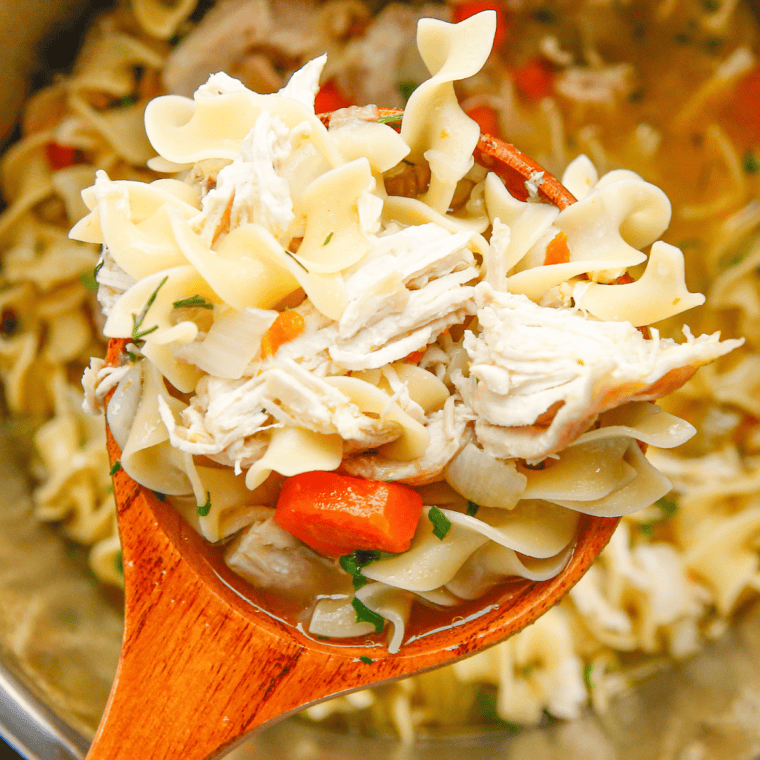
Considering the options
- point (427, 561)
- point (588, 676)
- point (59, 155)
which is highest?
point (59, 155)

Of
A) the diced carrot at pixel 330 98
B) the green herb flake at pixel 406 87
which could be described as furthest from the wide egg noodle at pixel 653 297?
the diced carrot at pixel 330 98

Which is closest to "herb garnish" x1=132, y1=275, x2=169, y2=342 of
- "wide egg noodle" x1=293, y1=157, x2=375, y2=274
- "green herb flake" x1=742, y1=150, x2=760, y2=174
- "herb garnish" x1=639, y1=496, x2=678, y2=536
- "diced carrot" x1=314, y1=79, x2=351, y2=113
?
"wide egg noodle" x1=293, y1=157, x2=375, y2=274

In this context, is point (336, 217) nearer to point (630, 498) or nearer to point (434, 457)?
point (434, 457)

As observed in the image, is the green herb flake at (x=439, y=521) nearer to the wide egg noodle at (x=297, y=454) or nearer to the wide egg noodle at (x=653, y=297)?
the wide egg noodle at (x=297, y=454)

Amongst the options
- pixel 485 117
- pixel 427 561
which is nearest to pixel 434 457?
pixel 427 561

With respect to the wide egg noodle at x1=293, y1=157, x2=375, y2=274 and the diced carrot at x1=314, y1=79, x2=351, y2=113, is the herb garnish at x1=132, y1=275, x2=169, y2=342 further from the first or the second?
the diced carrot at x1=314, y1=79, x2=351, y2=113

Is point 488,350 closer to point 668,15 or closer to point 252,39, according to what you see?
point 252,39

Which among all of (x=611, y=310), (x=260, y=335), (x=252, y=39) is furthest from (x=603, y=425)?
(x=252, y=39)
